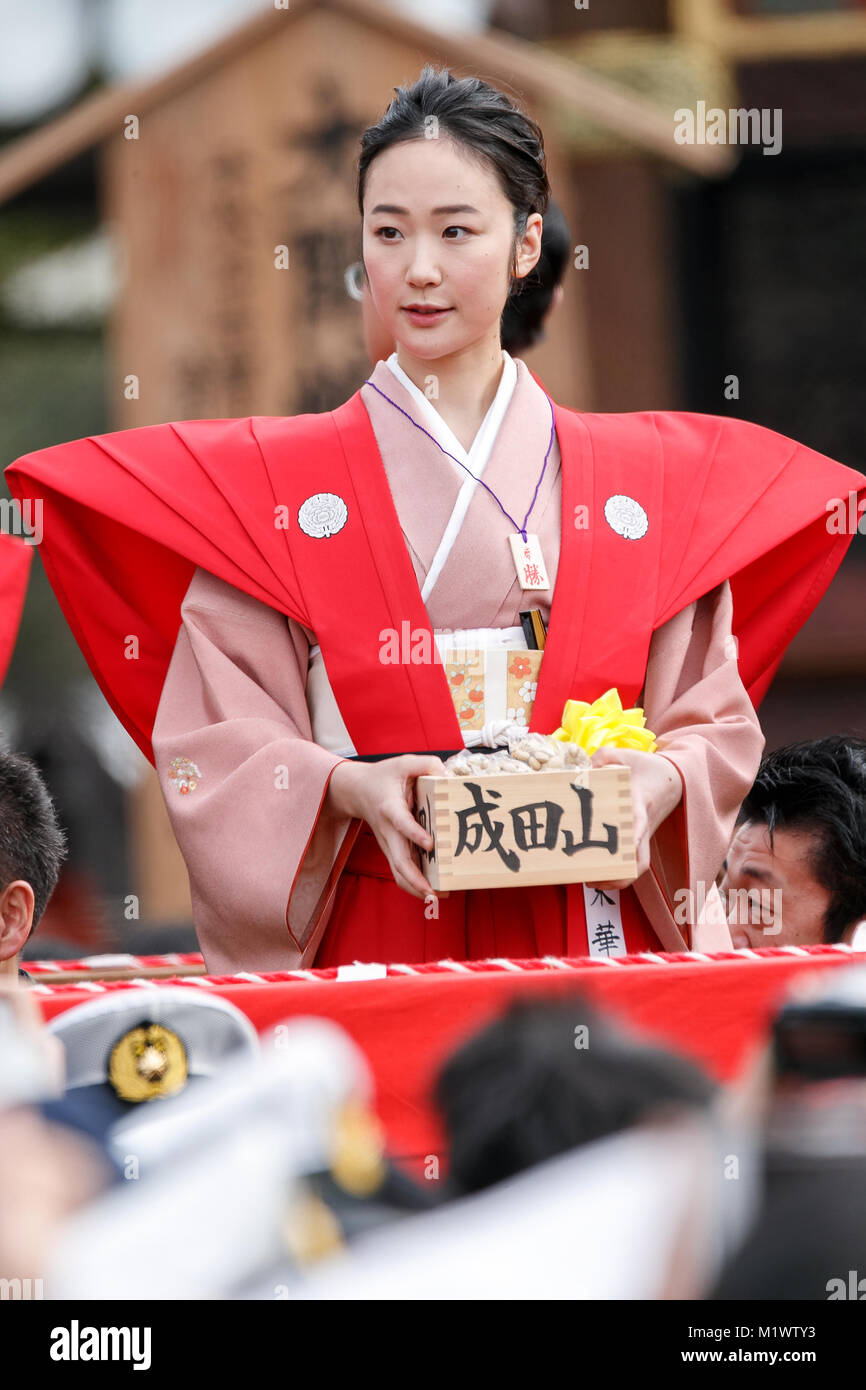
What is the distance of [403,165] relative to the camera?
2.93 metres

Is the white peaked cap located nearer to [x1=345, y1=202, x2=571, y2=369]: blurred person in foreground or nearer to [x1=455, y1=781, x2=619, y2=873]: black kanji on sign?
[x1=455, y1=781, x2=619, y2=873]: black kanji on sign

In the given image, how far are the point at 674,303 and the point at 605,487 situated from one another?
15.3 feet

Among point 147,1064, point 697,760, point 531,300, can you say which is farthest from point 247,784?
point 531,300

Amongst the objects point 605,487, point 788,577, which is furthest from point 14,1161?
point 788,577

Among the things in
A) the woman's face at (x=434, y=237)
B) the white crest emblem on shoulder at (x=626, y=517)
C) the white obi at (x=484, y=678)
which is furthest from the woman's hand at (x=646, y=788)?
the woman's face at (x=434, y=237)

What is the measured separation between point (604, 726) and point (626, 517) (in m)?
0.49

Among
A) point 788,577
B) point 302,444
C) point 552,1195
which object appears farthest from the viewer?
point 788,577

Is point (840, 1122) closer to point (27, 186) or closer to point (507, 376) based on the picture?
point (507, 376)

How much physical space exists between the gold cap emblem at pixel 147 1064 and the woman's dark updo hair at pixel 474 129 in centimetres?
149

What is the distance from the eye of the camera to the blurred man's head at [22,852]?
3.01m

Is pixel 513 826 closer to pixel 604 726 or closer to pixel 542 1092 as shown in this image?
pixel 604 726

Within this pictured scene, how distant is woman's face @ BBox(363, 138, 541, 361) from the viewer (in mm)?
2918

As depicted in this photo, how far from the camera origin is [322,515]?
304 cm

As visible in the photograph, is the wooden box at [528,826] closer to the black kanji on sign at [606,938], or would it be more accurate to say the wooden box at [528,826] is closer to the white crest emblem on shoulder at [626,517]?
the black kanji on sign at [606,938]
